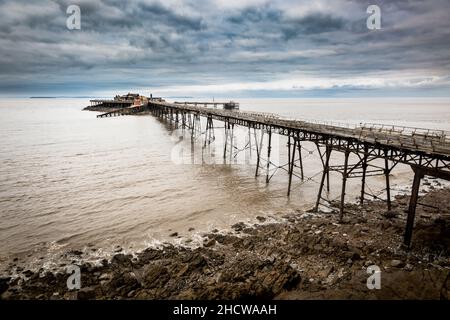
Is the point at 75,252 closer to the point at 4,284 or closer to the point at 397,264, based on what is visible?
the point at 4,284

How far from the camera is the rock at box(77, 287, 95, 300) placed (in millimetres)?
10781

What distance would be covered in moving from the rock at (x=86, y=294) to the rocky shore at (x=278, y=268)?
0.04 meters

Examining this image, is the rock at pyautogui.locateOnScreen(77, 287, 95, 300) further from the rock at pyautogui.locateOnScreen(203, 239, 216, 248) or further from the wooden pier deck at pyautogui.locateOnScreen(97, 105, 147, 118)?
the wooden pier deck at pyautogui.locateOnScreen(97, 105, 147, 118)

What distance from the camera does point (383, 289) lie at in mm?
9656

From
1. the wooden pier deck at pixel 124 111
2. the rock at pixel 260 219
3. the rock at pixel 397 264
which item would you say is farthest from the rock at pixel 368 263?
the wooden pier deck at pixel 124 111

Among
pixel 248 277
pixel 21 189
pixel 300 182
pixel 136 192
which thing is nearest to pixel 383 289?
pixel 248 277

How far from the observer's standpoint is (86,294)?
35.8 feet

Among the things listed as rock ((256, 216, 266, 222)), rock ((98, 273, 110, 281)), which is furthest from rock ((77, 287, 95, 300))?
rock ((256, 216, 266, 222))

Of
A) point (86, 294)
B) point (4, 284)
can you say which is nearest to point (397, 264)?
point (86, 294)

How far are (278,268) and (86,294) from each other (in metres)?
7.69

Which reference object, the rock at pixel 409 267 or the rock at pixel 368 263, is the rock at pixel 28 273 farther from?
the rock at pixel 409 267

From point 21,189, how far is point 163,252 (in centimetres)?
1625

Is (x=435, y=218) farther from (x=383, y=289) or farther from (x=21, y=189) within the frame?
(x=21, y=189)
